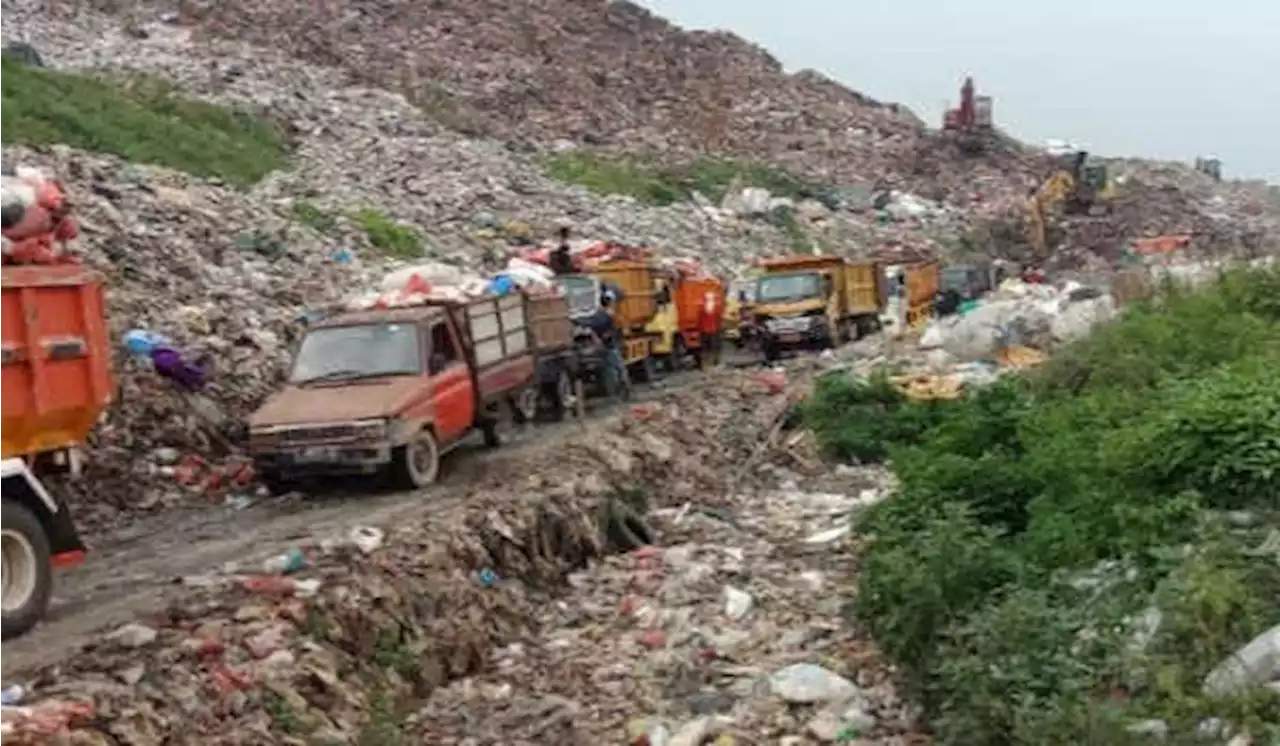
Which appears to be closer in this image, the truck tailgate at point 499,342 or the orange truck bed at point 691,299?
the truck tailgate at point 499,342

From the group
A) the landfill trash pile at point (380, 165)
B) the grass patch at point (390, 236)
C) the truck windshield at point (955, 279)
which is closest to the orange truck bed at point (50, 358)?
the landfill trash pile at point (380, 165)

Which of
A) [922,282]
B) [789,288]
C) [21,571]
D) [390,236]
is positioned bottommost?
[922,282]

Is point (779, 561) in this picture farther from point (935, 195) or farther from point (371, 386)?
point (935, 195)

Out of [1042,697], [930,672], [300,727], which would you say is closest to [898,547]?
[930,672]

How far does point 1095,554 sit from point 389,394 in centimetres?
740

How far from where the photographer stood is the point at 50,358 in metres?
10.3

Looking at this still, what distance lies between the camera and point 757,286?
102ft

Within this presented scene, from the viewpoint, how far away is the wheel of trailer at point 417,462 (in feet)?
49.9

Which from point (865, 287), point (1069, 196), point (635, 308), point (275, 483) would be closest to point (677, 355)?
point (635, 308)

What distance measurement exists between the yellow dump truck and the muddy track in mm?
12474

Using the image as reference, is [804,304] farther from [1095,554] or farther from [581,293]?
[1095,554]

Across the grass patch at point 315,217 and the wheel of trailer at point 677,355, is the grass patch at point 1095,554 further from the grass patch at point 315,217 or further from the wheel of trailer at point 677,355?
the grass patch at point 315,217

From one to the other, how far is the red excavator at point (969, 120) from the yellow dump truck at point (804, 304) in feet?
94.9

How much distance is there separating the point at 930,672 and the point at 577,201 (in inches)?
1225
